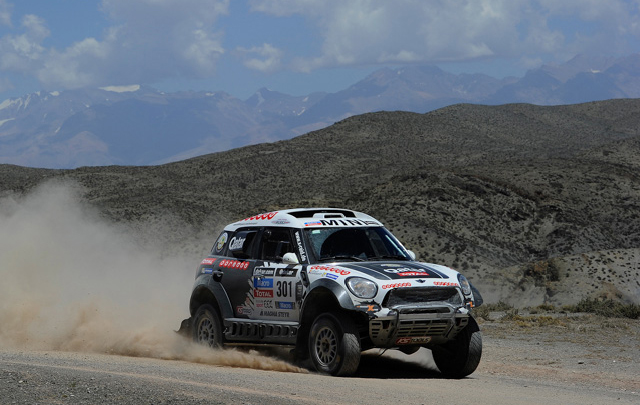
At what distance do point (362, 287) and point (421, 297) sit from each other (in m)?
0.74

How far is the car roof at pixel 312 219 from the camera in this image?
12.0m

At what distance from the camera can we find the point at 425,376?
461 inches

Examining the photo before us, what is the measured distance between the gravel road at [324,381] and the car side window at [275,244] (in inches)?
63.0

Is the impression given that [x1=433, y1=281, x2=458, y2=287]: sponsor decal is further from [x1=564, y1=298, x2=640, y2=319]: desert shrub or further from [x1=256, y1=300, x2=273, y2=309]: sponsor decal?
[x1=564, y1=298, x2=640, y2=319]: desert shrub

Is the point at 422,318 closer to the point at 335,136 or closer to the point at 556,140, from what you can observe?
the point at 335,136

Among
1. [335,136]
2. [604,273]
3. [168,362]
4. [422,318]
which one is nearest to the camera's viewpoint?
[422,318]

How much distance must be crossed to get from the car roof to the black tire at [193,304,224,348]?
1376 millimetres

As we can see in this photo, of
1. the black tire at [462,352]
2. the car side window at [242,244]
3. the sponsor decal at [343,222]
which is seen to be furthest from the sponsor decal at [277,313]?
the black tire at [462,352]

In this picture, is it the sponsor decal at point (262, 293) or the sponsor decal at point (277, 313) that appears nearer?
the sponsor decal at point (277, 313)

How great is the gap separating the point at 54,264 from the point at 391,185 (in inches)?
1595

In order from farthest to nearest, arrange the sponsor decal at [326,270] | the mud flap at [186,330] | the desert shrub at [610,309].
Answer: the desert shrub at [610,309] < the mud flap at [186,330] < the sponsor decal at [326,270]

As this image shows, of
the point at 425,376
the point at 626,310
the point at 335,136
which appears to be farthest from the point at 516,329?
the point at 335,136

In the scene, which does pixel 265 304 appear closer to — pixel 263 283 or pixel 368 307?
pixel 263 283

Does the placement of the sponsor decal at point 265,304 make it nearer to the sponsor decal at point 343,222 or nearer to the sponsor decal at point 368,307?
the sponsor decal at point 343,222
